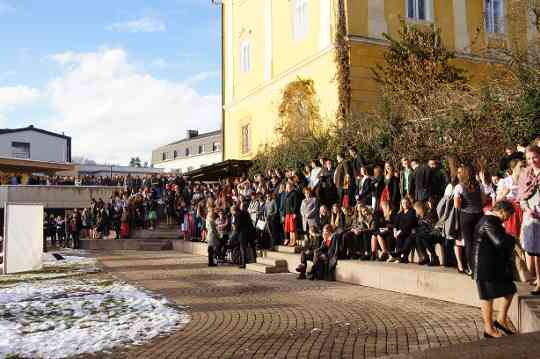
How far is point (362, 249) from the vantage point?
42.2ft

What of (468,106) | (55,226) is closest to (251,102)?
(55,226)

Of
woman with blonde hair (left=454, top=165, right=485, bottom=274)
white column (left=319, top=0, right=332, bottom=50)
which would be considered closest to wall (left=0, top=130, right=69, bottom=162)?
white column (left=319, top=0, right=332, bottom=50)

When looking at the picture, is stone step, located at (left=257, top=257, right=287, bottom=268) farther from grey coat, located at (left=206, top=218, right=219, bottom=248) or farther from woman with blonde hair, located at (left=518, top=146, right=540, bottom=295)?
Answer: woman with blonde hair, located at (left=518, top=146, right=540, bottom=295)

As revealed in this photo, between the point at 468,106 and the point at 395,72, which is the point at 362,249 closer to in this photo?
the point at 468,106

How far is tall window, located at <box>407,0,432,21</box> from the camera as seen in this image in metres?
23.5

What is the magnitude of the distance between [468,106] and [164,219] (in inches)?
683

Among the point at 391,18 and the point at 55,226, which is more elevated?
the point at 391,18

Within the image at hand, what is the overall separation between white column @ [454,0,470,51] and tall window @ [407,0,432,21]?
1.41 meters

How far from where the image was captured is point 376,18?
2278 centimetres

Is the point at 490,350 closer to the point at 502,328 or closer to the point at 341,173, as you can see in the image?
the point at 502,328

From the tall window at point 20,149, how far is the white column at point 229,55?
125 ft

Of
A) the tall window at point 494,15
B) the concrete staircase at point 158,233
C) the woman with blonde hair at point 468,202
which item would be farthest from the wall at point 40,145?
the woman with blonde hair at point 468,202

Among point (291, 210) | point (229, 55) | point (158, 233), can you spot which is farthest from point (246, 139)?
point (291, 210)

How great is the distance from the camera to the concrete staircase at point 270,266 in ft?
49.0
